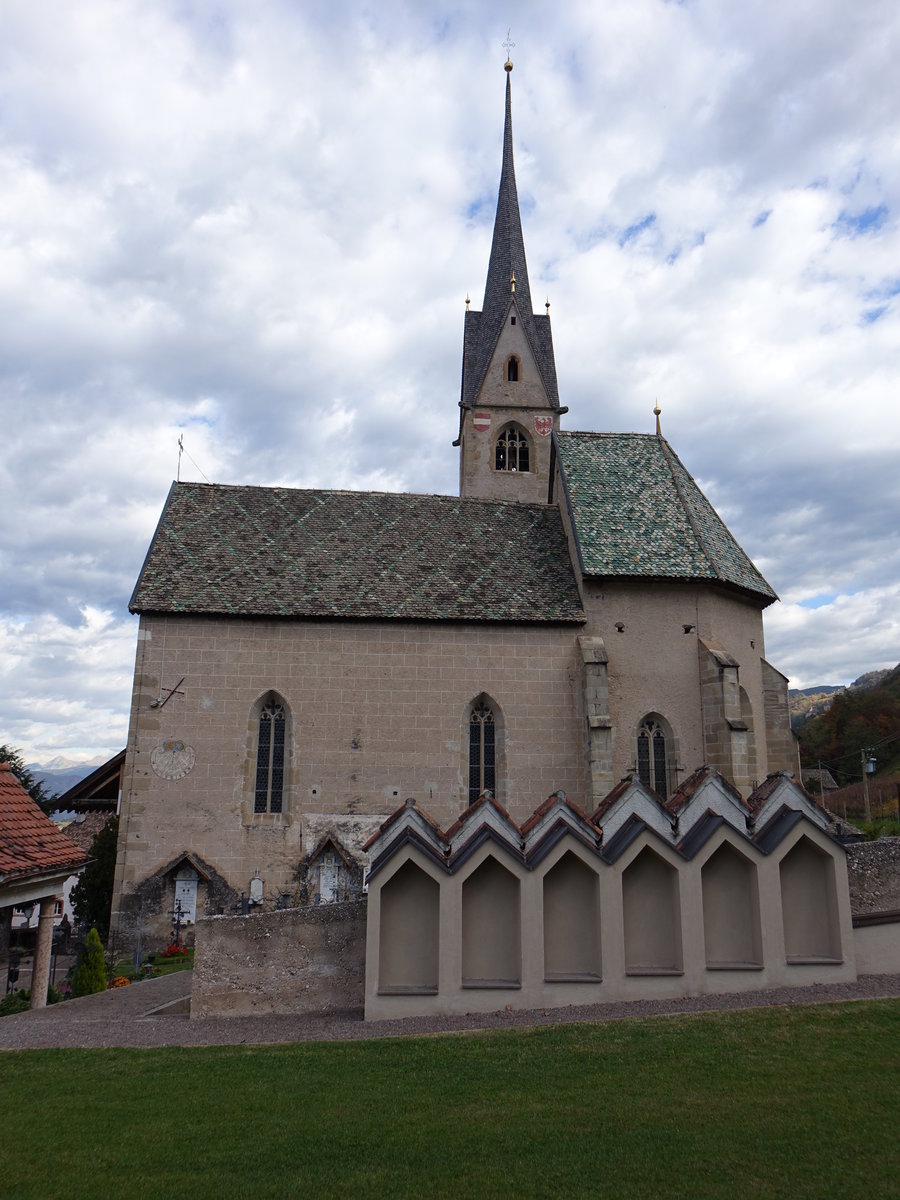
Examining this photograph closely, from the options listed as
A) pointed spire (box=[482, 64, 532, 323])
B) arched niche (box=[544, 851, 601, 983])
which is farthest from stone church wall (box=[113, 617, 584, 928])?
pointed spire (box=[482, 64, 532, 323])

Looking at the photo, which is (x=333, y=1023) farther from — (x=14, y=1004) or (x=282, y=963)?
(x=14, y=1004)

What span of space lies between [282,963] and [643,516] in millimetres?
15336

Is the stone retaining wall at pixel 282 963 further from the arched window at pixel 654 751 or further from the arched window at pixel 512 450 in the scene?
the arched window at pixel 512 450

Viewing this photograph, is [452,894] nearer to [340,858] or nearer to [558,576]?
[340,858]

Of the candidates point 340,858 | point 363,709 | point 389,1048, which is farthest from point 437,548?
point 389,1048

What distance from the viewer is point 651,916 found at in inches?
460

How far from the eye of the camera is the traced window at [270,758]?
19.9 metres

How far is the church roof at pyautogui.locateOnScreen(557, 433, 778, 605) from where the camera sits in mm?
21328

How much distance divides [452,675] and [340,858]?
484 centimetres

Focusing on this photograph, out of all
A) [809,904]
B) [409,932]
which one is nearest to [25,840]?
[409,932]

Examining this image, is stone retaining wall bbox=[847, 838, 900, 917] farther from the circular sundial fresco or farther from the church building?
the circular sundial fresco

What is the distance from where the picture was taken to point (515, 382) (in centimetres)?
3850

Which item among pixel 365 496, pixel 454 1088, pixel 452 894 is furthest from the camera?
pixel 365 496

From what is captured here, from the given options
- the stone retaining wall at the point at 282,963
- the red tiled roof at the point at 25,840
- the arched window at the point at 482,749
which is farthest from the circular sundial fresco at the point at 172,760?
the stone retaining wall at the point at 282,963
